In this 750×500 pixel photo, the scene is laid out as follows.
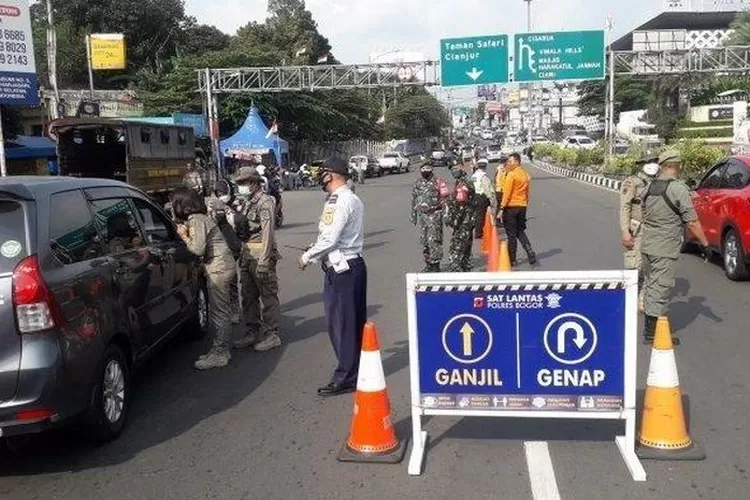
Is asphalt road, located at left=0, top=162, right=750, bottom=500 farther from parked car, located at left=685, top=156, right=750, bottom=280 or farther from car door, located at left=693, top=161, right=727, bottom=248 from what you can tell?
car door, located at left=693, top=161, right=727, bottom=248

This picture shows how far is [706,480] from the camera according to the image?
4.15m

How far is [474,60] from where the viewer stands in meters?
33.1

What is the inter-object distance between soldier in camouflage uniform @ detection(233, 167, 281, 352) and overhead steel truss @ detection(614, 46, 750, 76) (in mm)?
30564

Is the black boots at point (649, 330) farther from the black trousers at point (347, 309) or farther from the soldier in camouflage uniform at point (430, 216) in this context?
the soldier in camouflage uniform at point (430, 216)

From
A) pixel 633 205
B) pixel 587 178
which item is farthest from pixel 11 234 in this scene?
pixel 587 178

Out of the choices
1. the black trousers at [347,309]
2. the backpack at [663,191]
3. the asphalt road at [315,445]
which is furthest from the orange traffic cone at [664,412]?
the backpack at [663,191]

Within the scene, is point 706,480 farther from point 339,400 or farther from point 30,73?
point 30,73

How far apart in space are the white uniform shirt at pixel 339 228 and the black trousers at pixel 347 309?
123mm

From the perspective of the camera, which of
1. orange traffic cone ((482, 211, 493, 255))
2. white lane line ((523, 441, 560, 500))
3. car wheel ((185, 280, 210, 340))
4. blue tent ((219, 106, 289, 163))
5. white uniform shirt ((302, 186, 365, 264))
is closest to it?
white lane line ((523, 441, 560, 500))

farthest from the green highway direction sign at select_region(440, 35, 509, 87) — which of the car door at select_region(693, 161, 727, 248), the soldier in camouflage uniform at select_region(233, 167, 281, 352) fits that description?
the soldier in camouflage uniform at select_region(233, 167, 281, 352)

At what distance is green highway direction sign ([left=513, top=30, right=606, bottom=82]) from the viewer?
32.7 metres

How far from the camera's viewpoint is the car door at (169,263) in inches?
243

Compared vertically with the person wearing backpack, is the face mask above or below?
above

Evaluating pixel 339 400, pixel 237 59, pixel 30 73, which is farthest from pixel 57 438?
pixel 237 59
